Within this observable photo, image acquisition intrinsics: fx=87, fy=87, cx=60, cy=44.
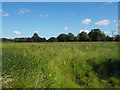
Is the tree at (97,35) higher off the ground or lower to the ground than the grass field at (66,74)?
higher

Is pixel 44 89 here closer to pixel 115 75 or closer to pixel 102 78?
pixel 102 78

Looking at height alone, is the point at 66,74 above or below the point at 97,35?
below

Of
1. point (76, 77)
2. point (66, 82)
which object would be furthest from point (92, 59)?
point (66, 82)

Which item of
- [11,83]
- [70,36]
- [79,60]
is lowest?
[11,83]

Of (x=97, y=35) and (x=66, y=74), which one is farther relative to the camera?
(x=97, y=35)

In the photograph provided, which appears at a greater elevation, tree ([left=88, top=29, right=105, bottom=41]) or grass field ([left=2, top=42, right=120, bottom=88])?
tree ([left=88, top=29, right=105, bottom=41])

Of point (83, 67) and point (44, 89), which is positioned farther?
point (83, 67)

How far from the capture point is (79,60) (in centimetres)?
430

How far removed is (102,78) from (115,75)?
54 cm

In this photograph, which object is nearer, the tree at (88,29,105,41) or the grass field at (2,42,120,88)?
the grass field at (2,42,120,88)

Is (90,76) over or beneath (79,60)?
beneath

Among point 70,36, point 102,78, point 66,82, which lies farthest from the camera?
point 70,36

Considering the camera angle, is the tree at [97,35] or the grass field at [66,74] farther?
the tree at [97,35]

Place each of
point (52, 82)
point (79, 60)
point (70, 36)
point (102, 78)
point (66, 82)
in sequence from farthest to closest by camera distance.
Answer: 1. point (70, 36)
2. point (79, 60)
3. point (102, 78)
4. point (66, 82)
5. point (52, 82)
